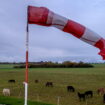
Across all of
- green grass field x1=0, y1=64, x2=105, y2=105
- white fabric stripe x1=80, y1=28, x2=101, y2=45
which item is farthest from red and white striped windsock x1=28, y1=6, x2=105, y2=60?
green grass field x1=0, y1=64, x2=105, y2=105

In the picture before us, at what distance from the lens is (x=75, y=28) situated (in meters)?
13.3

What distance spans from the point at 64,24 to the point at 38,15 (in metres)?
1.07

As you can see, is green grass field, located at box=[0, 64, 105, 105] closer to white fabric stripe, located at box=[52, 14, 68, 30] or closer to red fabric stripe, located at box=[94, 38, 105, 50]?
red fabric stripe, located at box=[94, 38, 105, 50]

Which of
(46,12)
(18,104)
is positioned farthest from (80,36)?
(18,104)

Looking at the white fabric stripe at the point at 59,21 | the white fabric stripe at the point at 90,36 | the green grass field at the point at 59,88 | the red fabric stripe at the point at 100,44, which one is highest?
the white fabric stripe at the point at 59,21

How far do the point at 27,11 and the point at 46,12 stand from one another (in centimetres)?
87

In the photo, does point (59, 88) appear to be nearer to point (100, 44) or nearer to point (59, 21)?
point (100, 44)

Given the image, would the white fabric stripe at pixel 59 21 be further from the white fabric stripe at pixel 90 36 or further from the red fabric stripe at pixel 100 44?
the red fabric stripe at pixel 100 44

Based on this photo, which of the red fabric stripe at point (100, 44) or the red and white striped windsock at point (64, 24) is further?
the red fabric stripe at point (100, 44)

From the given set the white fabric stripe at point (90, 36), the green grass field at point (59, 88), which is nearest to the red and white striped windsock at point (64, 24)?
the white fabric stripe at point (90, 36)

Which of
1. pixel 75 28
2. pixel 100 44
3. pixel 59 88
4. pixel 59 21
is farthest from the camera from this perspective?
pixel 59 88

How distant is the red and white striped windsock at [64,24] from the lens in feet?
43.7

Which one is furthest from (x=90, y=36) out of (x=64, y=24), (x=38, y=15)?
(x=38, y=15)

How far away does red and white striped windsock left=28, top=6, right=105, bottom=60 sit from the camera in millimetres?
13312
